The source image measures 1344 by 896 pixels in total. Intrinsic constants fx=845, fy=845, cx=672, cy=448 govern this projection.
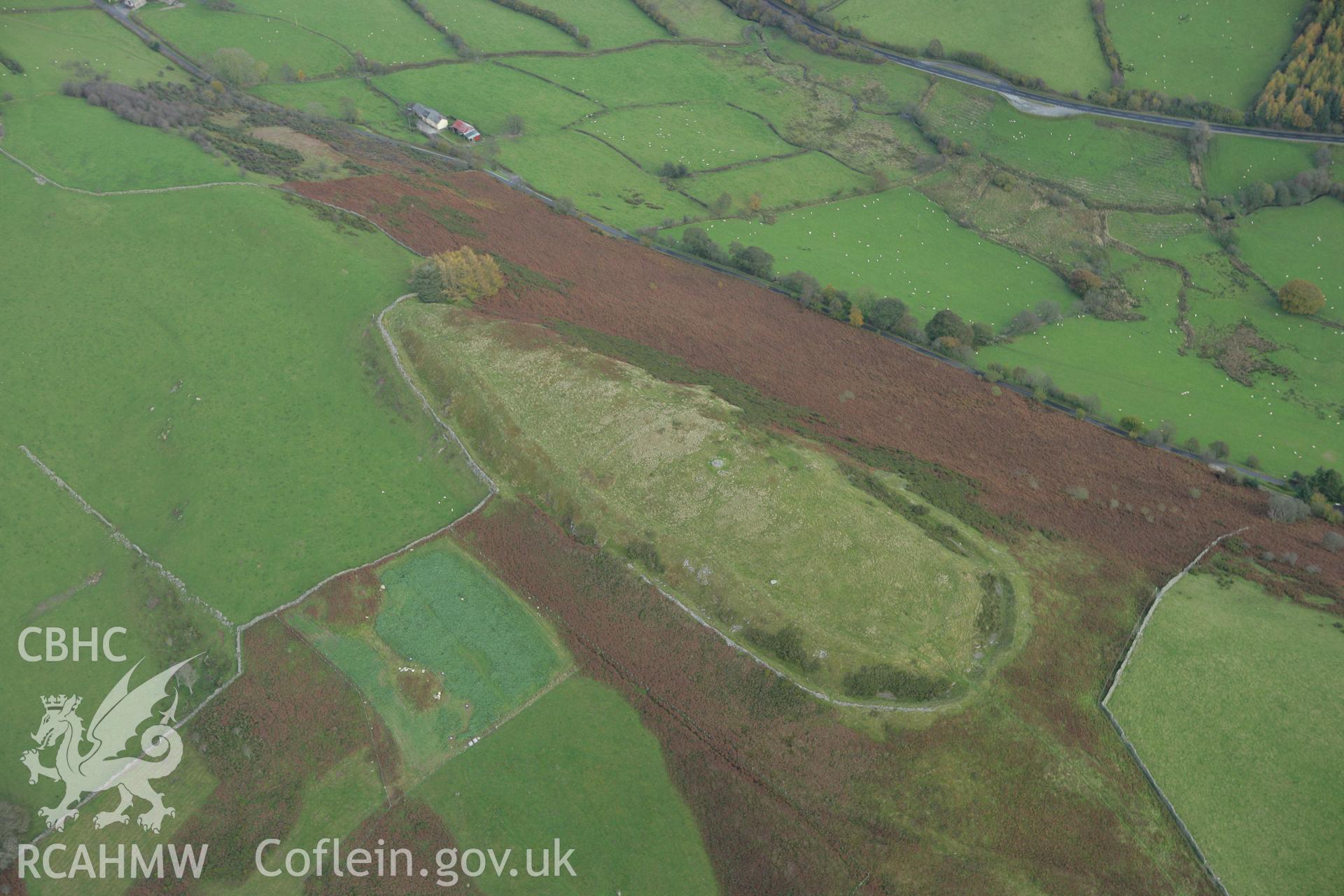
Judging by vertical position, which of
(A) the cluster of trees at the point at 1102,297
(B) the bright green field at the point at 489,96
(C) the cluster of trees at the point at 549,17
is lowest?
(B) the bright green field at the point at 489,96

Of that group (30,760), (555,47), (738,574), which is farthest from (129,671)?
(555,47)

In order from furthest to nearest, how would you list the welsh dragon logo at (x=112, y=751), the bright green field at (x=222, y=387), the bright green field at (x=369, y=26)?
the bright green field at (x=369, y=26)
the bright green field at (x=222, y=387)
the welsh dragon logo at (x=112, y=751)

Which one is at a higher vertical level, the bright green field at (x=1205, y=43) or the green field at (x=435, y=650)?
the bright green field at (x=1205, y=43)

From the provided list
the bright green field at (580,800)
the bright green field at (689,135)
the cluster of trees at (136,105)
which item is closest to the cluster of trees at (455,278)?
the bright green field at (580,800)

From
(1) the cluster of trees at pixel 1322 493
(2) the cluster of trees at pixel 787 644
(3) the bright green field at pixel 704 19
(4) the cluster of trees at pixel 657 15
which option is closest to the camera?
(2) the cluster of trees at pixel 787 644

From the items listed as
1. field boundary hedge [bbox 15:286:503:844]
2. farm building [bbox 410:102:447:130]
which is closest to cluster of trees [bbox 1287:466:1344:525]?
field boundary hedge [bbox 15:286:503:844]

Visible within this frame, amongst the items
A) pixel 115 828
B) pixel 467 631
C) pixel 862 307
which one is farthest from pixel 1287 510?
pixel 115 828

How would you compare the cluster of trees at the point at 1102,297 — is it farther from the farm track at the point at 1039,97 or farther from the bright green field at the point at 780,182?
the farm track at the point at 1039,97
